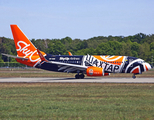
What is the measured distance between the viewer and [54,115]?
14.0 m

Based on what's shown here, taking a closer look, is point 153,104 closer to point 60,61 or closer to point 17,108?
point 17,108

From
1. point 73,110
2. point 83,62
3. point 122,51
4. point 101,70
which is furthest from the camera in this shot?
point 122,51

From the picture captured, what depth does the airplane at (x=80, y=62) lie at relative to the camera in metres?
43.6

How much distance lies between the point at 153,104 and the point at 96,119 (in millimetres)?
5881

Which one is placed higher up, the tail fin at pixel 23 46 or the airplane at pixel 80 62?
the tail fin at pixel 23 46

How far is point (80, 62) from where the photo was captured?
4500 centimetres

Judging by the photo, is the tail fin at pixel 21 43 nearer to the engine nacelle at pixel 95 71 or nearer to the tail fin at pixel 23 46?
the tail fin at pixel 23 46

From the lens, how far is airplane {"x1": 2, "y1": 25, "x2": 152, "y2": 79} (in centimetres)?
4364

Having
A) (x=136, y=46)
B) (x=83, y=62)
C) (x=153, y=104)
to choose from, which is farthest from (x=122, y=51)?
(x=153, y=104)

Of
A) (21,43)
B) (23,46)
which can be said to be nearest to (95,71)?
(23,46)

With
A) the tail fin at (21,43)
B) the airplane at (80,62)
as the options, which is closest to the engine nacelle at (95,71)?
the airplane at (80,62)

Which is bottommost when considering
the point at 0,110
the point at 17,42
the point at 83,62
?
the point at 0,110

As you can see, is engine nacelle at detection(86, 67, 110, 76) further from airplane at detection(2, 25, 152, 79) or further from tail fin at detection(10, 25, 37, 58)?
tail fin at detection(10, 25, 37, 58)

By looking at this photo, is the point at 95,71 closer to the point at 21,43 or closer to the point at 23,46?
the point at 23,46
